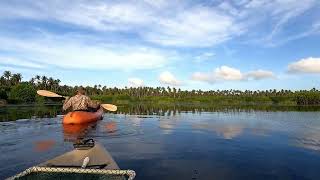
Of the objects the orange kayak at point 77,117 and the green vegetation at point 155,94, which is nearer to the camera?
the orange kayak at point 77,117

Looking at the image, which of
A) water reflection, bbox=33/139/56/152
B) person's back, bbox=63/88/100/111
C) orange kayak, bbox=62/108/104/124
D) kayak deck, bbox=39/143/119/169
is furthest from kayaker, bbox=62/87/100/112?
kayak deck, bbox=39/143/119/169

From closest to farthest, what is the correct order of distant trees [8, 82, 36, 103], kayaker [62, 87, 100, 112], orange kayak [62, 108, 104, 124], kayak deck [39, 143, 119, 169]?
kayak deck [39, 143, 119, 169] → orange kayak [62, 108, 104, 124] → kayaker [62, 87, 100, 112] → distant trees [8, 82, 36, 103]

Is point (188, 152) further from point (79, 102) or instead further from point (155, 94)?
point (155, 94)

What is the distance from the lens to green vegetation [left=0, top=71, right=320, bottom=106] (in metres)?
101

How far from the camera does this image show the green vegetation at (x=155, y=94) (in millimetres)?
101375

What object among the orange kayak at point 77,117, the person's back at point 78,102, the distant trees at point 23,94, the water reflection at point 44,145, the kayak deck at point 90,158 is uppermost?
the distant trees at point 23,94

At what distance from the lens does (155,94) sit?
528 ft

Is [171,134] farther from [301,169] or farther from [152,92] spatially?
[152,92]

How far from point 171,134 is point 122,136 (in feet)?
11.0

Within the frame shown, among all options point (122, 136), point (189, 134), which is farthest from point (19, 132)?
point (189, 134)

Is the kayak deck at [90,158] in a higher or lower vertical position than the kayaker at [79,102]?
lower

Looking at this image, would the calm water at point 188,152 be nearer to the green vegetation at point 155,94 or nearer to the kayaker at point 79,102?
the kayaker at point 79,102

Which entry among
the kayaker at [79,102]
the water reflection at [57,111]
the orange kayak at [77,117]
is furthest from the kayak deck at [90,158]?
the water reflection at [57,111]

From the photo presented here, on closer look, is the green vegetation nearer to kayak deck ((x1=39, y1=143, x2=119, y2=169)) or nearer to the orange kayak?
the orange kayak
